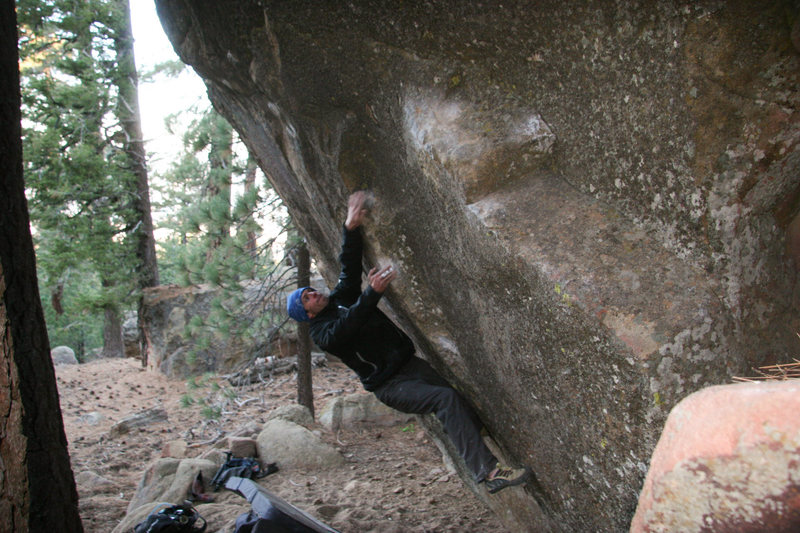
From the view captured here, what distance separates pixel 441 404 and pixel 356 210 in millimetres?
1649

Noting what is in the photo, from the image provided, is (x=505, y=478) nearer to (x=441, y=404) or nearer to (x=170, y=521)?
(x=441, y=404)

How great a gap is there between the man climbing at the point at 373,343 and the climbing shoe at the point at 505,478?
278 millimetres

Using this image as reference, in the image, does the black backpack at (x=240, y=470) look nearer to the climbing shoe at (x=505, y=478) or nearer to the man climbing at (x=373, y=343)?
the man climbing at (x=373, y=343)

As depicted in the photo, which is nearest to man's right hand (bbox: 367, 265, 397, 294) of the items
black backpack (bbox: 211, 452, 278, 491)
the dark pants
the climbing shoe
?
the dark pants

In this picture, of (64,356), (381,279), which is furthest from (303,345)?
(64,356)

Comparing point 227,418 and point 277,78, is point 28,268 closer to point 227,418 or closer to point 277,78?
point 277,78

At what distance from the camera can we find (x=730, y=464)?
179 centimetres

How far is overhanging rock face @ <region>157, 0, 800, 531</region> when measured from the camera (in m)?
2.73

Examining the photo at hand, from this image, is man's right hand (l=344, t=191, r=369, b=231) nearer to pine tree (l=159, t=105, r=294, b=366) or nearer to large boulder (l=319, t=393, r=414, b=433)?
pine tree (l=159, t=105, r=294, b=366)

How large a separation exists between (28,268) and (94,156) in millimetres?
9181

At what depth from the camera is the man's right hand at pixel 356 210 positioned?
4277 millimetres

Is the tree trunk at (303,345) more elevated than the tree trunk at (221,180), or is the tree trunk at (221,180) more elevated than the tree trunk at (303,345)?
the tree trunk at (221,180)

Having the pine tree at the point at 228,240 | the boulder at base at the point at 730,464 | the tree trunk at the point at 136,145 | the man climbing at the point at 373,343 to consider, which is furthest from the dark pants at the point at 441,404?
the tree trunk at the point at 136,145

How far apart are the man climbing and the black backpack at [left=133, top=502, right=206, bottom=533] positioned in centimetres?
162
